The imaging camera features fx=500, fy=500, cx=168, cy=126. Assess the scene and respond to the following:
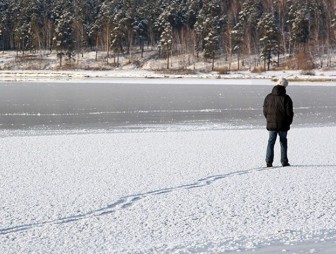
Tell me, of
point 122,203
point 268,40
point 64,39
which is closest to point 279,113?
point 122,203

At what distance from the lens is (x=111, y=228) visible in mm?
5461

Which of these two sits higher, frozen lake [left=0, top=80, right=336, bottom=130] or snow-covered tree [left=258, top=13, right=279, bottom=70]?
snow-covered tree [left=258, top=13, right=279, bottom=70]

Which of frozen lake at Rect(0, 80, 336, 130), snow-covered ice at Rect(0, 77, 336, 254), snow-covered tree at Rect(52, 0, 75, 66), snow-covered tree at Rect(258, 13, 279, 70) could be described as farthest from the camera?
snow-covered tree at Rect(52, 0, 75, 66)

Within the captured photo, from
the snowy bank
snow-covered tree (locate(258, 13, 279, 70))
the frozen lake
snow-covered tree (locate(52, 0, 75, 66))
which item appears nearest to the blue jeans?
the snowy bank

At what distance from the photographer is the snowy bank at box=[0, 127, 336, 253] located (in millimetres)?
5059

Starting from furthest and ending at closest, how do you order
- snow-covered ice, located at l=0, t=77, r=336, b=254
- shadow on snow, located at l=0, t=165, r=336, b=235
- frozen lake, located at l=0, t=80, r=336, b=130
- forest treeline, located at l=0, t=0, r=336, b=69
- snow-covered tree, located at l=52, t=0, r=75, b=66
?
snow-covered tree, located at l=52, t=0, r=75, b=66
forest treeline, located at l=0, t=0, r=336, b=69
frozen lake, located at l=0, t=80, r=336, b=130
shadow on snow, located at l=0, t=165, r=336, b=235
snow-covered ice, located at l=0, t=77, r=336, b=254

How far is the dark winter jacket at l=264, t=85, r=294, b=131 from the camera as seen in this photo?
29.3ft

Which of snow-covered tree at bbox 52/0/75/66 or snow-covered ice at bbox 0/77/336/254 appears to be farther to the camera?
snow-covered tree at bbox 52/0/75/66

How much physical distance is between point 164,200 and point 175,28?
90468 millimetres

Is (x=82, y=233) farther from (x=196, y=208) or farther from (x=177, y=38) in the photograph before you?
(x=177, y=38)

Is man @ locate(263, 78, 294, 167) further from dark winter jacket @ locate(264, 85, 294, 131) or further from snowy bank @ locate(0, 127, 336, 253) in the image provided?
snowy bank @ locate(0, 127, 336, 253)

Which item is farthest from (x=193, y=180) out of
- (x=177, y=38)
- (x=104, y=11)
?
(x=104, y=11)

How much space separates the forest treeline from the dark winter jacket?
61.6m

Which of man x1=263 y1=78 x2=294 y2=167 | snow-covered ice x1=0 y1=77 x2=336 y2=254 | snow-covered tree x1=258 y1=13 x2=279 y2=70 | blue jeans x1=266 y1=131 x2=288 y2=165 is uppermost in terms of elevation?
snow-covered tree x1=258 y1=13 x2=279 y2=70
